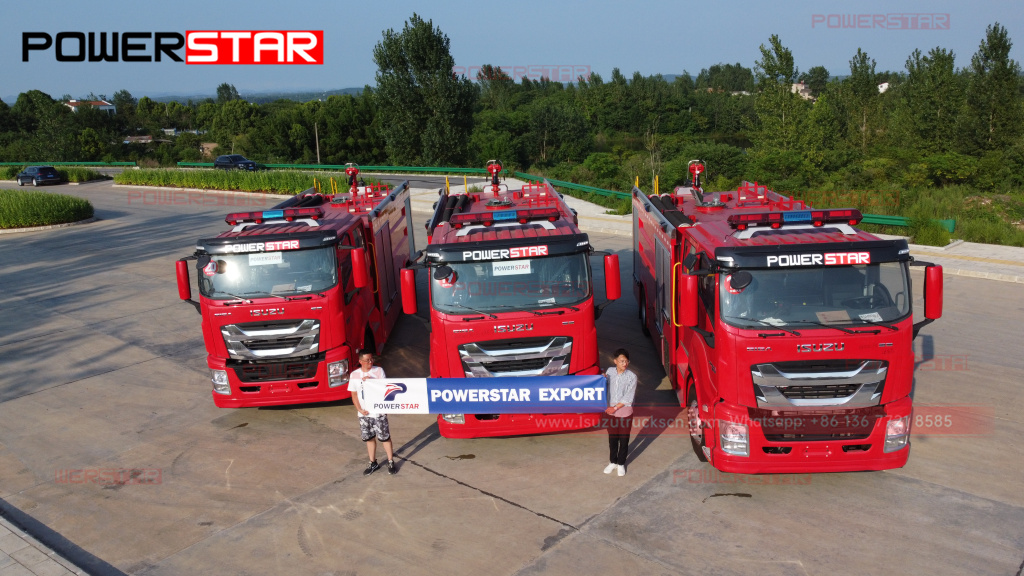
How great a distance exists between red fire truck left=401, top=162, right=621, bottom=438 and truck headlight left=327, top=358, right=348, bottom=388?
1748 mm

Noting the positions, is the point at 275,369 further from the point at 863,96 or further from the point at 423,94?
the point at 863,96

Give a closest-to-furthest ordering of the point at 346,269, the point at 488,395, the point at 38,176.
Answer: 1. the point at 488,395
2. the point at 346,269
3. the point at 38,176

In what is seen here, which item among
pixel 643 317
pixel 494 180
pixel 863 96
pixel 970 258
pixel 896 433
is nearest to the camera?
pixel 896 433

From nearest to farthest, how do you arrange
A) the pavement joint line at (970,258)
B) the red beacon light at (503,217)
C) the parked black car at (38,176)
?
the red beacon light at (503,217)
the pavement joint line at (970,258)
the parked black car at (38,176)

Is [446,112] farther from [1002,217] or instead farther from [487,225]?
[487,225]

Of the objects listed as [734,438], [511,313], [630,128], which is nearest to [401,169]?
[511,313]

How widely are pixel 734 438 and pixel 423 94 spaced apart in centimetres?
4918

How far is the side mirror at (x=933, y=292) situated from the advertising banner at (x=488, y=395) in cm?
369

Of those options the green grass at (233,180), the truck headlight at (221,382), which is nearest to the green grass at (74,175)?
the green grass at (233,180)

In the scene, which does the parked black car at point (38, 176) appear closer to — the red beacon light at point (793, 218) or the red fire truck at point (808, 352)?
the red beacon light at point (793, 218)

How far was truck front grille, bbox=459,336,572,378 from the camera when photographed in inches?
354

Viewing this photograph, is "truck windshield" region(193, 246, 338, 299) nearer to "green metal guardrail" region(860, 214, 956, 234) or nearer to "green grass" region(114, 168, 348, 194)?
"green metal guardrail" region(860, 214, 956, 234)

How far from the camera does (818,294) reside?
25.7ft

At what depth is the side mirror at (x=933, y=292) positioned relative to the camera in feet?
26.1
